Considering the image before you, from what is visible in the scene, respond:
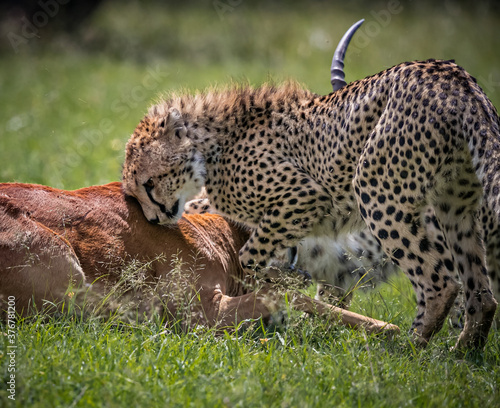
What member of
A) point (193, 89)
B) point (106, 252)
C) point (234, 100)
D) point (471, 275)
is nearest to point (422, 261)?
point (471, 275)

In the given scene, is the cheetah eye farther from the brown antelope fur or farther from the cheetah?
the brown antelope fur

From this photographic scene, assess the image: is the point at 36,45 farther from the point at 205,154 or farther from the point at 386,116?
the point at 386,116

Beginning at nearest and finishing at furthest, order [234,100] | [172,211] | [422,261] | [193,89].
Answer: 1. [422,261]
2. [172,211]
3. [234,100]
4. [193,89]

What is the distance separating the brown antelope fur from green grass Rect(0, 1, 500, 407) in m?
0.23

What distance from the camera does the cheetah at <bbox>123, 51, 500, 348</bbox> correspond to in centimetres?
440

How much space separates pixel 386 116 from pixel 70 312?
8.25 feet

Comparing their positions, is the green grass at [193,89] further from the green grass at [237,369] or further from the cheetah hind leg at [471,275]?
the cheetah hind leg at [471,275]

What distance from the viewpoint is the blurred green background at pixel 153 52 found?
1069 cm

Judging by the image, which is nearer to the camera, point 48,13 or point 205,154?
point 205,154

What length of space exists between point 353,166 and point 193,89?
186 inches

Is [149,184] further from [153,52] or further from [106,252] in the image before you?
[153,52]

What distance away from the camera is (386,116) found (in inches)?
183

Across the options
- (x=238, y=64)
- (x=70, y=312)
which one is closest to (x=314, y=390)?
(x=70, y=312)

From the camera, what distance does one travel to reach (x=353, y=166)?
195 inches
